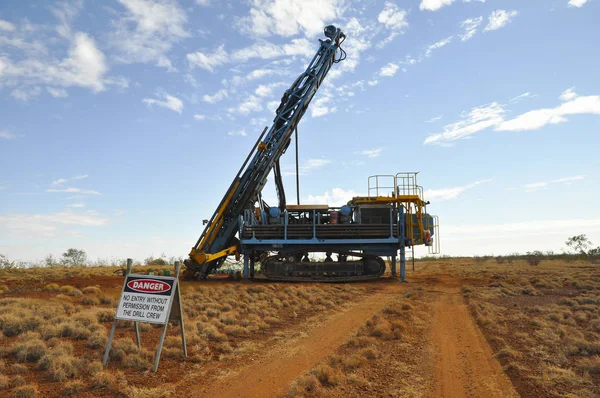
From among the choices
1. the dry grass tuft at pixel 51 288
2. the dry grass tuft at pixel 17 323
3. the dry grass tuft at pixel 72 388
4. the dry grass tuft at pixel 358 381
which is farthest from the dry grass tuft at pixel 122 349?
the dry grass tuft at pixel 51 288

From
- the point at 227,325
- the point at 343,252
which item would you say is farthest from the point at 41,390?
the point at 343,252

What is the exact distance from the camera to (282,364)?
7.31 meters

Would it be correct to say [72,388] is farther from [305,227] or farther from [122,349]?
[305,227]

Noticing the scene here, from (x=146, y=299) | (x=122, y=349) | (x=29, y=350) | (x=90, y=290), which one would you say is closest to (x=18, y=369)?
(x=29, y=350)

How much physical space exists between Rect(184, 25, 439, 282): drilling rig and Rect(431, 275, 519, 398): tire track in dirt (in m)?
9.44

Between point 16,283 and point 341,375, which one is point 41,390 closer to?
point 341,375

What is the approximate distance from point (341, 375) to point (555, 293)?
1537 cm

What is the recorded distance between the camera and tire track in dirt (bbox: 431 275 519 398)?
6.00m

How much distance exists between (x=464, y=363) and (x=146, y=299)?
564 centimetres

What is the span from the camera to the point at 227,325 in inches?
414

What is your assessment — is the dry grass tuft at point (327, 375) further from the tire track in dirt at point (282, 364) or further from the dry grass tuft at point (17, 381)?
the dry grass tuft at point (17, 381)

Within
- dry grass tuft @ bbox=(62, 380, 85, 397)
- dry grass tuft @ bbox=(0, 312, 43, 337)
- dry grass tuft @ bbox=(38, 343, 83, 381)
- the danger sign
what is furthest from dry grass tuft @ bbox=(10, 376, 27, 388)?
dry grass tuft @ bbox=(0, 312, 43, 337)

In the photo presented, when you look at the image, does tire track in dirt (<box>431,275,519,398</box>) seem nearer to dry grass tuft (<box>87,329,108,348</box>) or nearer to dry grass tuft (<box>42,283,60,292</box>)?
dry grass tuft (<box>87,329,108,348</box>)

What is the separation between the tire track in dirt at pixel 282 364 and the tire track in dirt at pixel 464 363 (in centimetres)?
201
